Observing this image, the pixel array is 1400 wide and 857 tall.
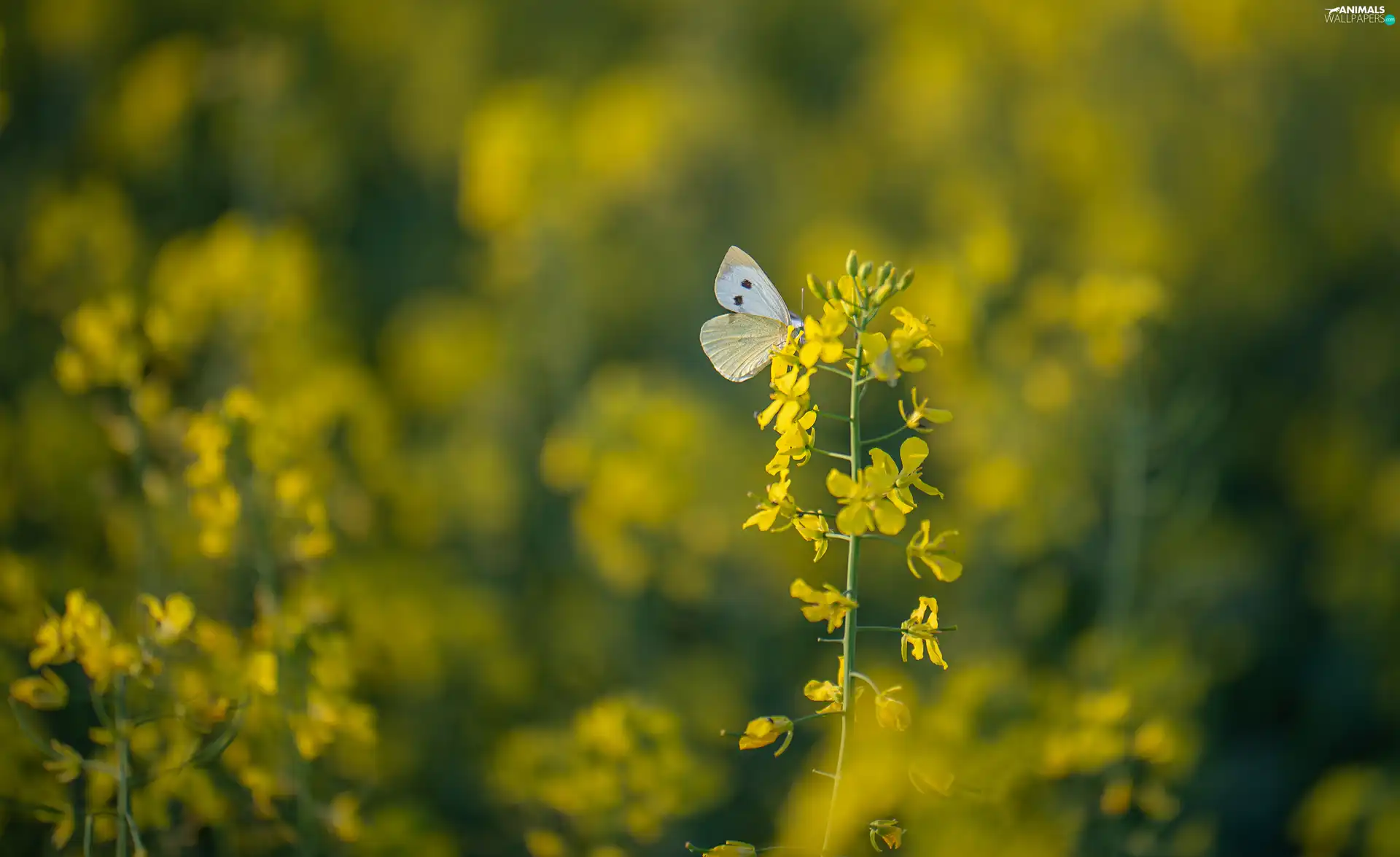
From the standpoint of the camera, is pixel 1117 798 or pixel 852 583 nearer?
pixel 852 583

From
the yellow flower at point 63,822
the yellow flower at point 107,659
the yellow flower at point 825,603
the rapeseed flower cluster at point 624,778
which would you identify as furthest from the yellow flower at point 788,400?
the yellow flower at point 63,822

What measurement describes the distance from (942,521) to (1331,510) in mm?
2073

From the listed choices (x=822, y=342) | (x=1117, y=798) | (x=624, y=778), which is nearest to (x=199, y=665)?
(x=624, y=778)

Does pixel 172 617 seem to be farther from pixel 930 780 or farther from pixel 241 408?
pixel 930 780

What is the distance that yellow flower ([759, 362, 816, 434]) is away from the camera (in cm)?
156

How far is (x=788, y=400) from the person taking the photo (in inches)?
62.7

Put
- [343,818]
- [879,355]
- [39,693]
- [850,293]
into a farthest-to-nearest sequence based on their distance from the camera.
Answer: [343,818], [39,693], [850,293], [879,355]

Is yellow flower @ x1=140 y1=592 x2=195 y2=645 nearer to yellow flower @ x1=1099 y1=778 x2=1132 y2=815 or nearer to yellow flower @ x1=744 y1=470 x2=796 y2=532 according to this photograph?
yellow flower @ x1=744 y1=470 x2=796 y2=532

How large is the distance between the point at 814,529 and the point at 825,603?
0.38 feet

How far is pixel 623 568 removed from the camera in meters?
3.51

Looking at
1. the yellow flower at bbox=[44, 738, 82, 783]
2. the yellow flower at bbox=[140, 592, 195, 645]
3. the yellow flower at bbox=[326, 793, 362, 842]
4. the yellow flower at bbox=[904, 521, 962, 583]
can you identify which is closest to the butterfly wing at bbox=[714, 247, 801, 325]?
the yellow flower at bbox=[904, 521, 962, 583]

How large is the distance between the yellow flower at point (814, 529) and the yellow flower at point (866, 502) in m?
0.05

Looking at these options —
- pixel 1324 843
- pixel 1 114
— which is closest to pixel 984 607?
pixel 1324 843

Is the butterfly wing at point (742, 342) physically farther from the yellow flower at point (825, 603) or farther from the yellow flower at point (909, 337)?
the yellow flower at point (825, 603)
